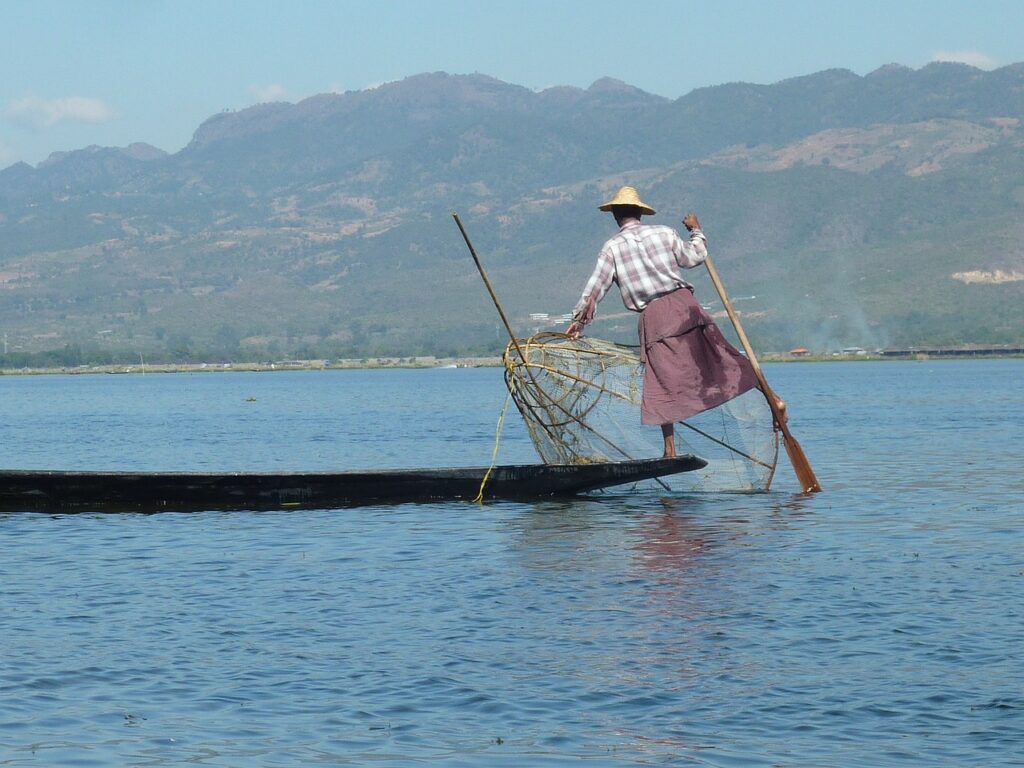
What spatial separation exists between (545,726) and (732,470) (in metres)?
11.1

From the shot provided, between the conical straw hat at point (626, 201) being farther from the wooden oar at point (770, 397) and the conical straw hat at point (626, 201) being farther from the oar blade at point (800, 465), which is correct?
the oar blade at point (800, 465)

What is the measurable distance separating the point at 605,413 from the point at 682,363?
1.53 metres

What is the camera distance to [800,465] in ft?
69.4

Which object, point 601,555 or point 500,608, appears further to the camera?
point 601,555

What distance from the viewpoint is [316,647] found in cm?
1187

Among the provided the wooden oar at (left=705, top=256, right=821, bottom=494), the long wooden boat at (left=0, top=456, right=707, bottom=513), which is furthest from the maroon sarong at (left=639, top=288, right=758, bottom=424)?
the long wooden boat at (left=0, top=456, right=707, bottom=513)

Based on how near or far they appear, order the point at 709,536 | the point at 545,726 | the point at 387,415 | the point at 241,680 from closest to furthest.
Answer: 1. the point at 545,726
2. the point at 241,680
3. the point at 709,536
4. the point at 387,415

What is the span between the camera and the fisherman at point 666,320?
59.6 ft

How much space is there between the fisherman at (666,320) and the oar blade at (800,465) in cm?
159

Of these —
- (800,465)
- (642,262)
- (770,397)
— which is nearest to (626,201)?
(642,262)

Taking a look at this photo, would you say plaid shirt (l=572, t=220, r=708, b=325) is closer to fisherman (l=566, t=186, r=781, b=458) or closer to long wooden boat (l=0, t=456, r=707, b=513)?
fisherman (l=566, t=186, r=781, b=458)

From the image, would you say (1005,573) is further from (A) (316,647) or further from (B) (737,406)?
(A) (316,647)

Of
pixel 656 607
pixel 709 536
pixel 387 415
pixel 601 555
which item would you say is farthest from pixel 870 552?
pixel 387 415

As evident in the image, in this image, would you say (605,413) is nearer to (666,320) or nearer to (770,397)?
(666,320)
